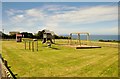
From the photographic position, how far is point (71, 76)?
1482 cm

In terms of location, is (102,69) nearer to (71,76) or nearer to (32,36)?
(71,76)

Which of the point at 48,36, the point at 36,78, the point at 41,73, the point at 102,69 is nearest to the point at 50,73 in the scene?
the point at 41,73

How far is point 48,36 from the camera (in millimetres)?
55031

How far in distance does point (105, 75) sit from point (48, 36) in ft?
133

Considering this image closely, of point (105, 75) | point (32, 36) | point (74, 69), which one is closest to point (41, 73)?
point (74, 69)

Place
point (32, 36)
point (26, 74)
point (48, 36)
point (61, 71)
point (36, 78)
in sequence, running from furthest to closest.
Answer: point (32, 36) < point (48, 36) < point (61, 71) < point (26, 74) < point (36, 78)

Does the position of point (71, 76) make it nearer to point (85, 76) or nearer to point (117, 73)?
point (85, 76)

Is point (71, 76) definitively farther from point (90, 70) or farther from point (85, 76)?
point (90, 70)

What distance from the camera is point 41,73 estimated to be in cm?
1580

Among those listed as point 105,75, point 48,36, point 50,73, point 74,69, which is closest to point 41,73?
point 50,73

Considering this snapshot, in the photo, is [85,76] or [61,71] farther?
[61,71]

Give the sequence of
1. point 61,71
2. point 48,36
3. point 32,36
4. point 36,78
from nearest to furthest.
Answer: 1. point 36,78
2. point 61,71
3. point 48,36
4. point 32,36

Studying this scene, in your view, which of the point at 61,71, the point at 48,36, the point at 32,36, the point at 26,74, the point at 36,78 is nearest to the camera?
the point at 36,78

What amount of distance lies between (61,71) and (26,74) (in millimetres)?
2813
